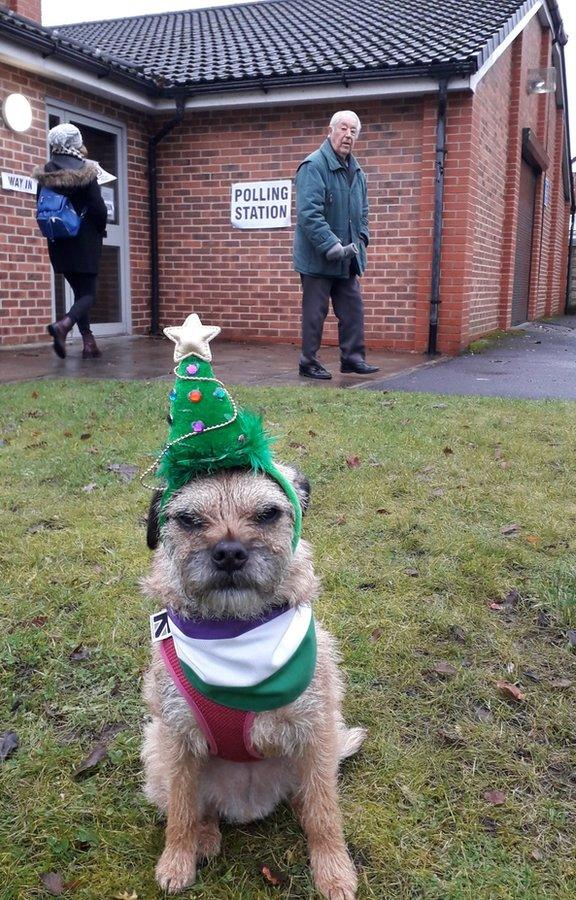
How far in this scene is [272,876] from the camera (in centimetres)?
204

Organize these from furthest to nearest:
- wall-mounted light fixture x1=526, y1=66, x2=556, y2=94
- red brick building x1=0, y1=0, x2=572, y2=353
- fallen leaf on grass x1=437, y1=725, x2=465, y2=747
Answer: wall-mounted light fixture x1=526, y1=66, x2=556, y2=94 → red brick building x1=0, y1=0, x2=572, y2=353 → fallen leaf on grass x1=437, y1=725, x2=465, y2=747

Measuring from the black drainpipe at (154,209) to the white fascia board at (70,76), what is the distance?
386mm

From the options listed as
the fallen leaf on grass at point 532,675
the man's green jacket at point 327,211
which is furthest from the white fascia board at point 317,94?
the fallen leaf on grass at point 532,675

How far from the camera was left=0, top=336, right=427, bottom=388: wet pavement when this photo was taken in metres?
7.98

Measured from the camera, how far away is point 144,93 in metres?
11.6

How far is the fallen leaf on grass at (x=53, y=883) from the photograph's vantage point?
1.98 m

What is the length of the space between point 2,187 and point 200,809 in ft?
30.7

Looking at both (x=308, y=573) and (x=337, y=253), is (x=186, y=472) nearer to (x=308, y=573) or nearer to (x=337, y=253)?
(x=308, y=573)

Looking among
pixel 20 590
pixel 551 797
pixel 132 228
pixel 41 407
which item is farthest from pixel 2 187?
pixel 551 797

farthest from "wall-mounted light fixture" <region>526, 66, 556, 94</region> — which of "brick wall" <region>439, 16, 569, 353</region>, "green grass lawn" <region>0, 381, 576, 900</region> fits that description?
"green grass lawn" <region>0, 381, 576, 900</region>

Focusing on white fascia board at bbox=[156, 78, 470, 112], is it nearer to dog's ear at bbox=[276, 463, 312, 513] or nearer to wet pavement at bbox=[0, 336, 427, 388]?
wet pavement at bbox=[0, 336, 427, 388]

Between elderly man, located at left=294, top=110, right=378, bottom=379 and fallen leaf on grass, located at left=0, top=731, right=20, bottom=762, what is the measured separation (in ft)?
18.7

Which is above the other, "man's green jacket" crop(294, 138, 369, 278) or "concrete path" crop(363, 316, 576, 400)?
"man's green jacket" crop(294, 138, 369, 278)

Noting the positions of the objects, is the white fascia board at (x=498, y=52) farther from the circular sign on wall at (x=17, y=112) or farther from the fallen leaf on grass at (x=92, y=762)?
the fallen leaf on grass at (x=92, y=762)
